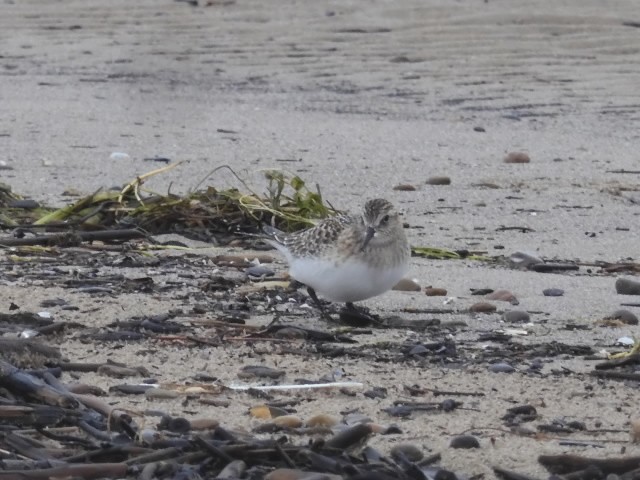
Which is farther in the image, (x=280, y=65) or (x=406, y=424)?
(x=280, y=65)

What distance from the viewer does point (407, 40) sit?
14.3m

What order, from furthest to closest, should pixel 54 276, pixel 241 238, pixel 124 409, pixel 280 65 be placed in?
pixel 280 65, pixel 241 238, pixel 54 276, pixel 124 409

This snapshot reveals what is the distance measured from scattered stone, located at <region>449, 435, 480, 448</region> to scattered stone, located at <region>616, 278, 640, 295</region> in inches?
96.2

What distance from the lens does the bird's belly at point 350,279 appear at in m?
5.93

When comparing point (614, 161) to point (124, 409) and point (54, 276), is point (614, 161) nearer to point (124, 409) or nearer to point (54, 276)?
point (54, 276)

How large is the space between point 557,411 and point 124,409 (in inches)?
51.7

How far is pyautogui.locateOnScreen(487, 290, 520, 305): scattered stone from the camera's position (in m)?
6.29

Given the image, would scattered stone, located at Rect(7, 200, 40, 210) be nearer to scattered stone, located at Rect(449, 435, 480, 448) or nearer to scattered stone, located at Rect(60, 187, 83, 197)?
scattered stone, located at Rect(60, 187, 83, 197)

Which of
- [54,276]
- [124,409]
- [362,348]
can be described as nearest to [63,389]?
[124,409]

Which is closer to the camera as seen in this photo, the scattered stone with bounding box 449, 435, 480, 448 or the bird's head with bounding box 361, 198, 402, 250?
the scattered stone with bounding box 449, 435, 480, 448

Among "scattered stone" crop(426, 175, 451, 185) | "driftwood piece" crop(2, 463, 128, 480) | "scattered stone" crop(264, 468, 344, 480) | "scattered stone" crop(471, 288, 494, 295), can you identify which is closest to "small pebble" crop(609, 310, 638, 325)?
"scattered stone" crop(471, 288, 494, 295)

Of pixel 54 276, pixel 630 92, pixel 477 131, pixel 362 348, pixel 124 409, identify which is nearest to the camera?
pixel 124 409

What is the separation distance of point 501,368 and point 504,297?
3.99 ft

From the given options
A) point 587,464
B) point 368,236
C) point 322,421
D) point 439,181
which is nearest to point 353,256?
point 368,236
